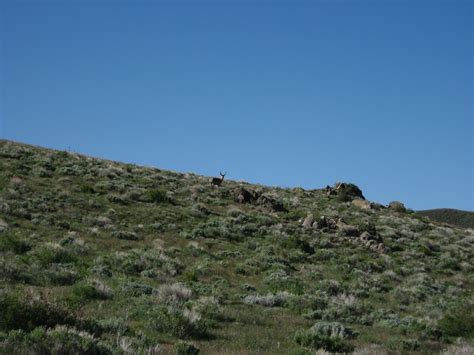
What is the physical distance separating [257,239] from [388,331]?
48.8ft

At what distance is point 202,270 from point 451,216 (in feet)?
240

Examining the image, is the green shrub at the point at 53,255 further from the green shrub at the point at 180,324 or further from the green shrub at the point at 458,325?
the green shrub at the point at 458,325

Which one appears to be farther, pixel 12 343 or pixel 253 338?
pixel 253 338

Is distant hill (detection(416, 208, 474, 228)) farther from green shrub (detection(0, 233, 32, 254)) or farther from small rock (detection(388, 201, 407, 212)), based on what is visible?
green shrub (detection(0, 233, 32, 254))

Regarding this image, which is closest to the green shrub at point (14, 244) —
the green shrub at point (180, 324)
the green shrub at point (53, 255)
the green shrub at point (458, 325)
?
the green shrub at point (53, 255)

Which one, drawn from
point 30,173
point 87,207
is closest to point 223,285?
point 87,207

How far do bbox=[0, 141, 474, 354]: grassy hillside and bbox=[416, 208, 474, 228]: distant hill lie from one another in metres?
38.7

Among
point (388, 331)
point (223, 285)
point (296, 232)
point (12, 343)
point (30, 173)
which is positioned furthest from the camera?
point (30, 173)

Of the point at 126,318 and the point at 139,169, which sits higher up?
the point at 139,169

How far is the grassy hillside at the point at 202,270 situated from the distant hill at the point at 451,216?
127ft

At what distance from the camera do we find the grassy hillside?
10422 millimetres

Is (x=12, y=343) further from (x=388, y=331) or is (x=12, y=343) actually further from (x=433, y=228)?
(x=433, y=228)

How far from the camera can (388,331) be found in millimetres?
13719

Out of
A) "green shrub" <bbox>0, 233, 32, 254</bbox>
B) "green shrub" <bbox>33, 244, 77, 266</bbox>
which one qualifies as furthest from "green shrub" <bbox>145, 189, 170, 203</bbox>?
"green shrub" <bbox>33, 244, 77, 266</bbox>
